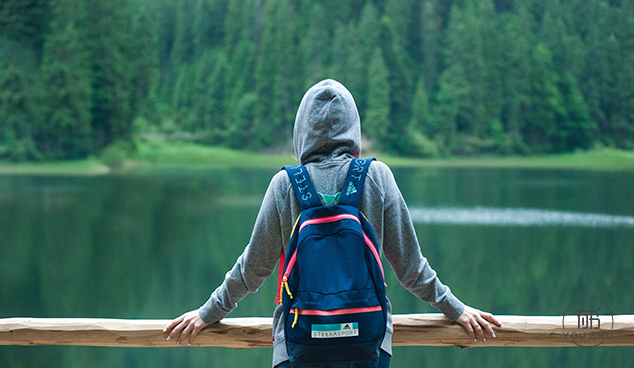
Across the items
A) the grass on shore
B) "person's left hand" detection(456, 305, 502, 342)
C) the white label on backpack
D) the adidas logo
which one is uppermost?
the adidas logo

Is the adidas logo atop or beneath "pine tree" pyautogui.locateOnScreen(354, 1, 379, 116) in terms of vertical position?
beneath

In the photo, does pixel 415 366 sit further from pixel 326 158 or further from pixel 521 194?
pixel 521 194

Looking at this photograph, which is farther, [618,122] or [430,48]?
[430,48]

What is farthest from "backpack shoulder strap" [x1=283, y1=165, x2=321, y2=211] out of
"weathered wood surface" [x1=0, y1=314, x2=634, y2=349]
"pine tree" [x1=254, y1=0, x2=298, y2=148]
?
"pine tree" [x1=254, y1=0, x2=298, y2=148]

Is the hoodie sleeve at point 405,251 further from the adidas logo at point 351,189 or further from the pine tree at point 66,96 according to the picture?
the pine tree at point 66,96

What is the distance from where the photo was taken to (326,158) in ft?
3.70

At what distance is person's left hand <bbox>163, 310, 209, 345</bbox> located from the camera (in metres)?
1.38

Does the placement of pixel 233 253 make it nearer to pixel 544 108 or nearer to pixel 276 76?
pixel 276 76

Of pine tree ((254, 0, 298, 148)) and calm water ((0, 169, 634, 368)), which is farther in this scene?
pine tree ((254, 0, 298, 148))

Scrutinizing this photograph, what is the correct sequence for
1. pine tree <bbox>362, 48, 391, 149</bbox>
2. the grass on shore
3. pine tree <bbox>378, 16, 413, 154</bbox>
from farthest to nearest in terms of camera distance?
pine tree <bbox>378, 16, 413, 154</bbox>, pine tree <bbox>362, 48, 391, 149</bbox>, the grass on shore

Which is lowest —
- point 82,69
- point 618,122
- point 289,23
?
point 618,122

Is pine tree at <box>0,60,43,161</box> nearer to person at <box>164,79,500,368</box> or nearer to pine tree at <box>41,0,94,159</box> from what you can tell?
pine tree at <box>41,0,94,159</box>

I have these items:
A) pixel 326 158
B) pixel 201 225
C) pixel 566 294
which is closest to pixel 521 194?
pixel 566 294

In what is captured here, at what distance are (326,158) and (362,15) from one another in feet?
87.4
